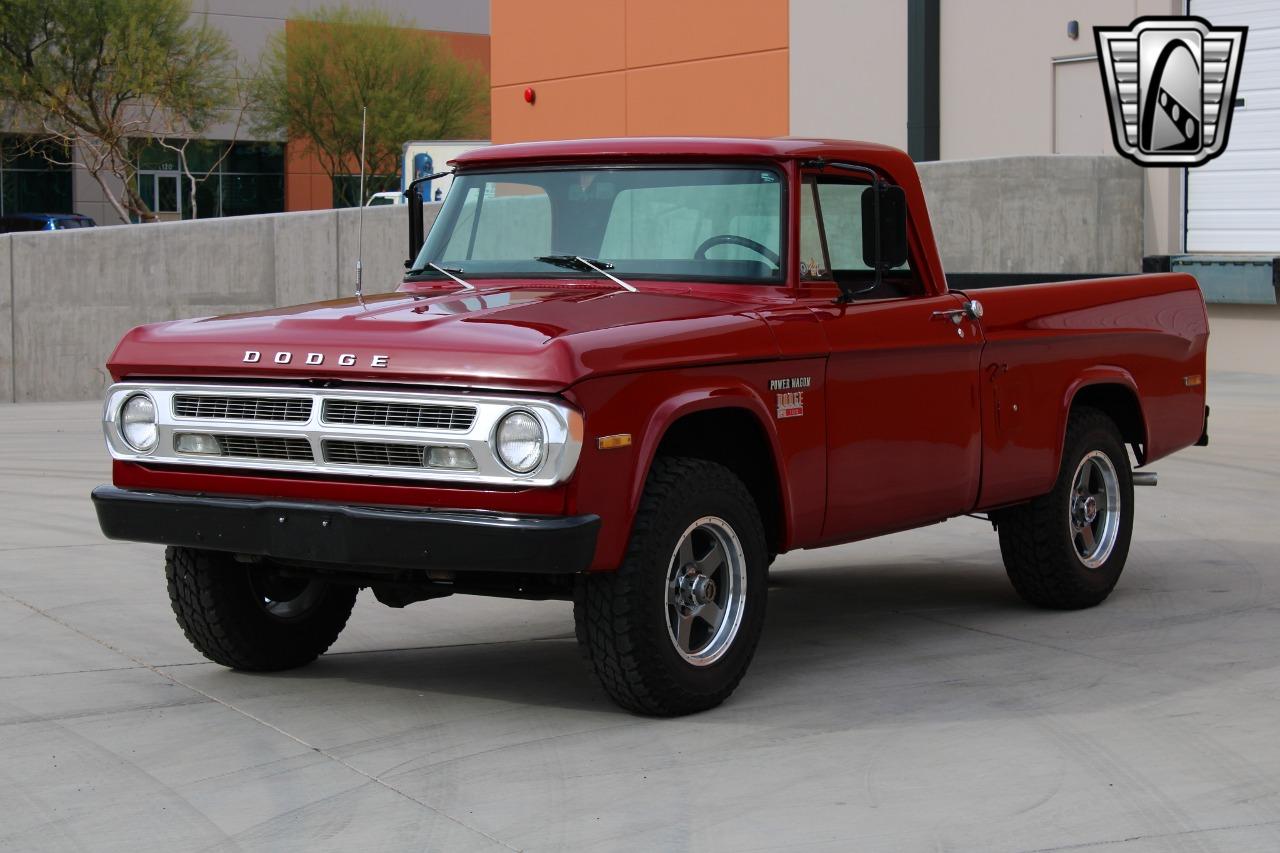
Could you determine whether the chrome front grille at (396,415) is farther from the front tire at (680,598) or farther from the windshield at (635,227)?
the windshield at (635,227)

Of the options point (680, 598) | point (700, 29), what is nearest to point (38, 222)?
point (700, 29)

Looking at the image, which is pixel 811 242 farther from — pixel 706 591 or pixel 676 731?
pixel 676 731

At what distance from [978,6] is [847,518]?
60.8 feet

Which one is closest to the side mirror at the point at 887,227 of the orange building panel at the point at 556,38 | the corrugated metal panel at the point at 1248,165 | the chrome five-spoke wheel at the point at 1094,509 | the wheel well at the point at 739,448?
the wheel well at the point at 739,448

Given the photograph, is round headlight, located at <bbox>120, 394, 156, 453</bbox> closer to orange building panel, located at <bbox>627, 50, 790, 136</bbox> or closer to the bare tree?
orange building panel, located at <bbox>627, 50, 790, 136</bbox>

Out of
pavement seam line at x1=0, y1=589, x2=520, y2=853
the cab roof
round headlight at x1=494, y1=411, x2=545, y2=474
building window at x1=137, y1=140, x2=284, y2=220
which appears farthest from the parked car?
round headlight at x1=494, y1=411, x2=545, y2=474

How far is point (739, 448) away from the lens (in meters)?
6.45

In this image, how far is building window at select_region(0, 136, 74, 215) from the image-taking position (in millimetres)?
54906

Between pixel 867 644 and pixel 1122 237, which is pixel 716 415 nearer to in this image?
pixel 867 644

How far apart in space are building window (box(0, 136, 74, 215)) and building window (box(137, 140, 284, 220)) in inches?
92.3

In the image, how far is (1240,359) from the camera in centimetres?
2041

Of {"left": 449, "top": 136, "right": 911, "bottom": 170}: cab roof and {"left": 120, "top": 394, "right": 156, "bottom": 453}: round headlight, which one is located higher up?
{"left": 449, "top": 136, "right": 911, "bottom": 170}: cab roof

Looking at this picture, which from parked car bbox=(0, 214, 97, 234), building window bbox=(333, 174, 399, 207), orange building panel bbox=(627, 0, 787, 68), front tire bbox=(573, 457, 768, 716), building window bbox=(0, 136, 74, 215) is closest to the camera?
front tire bbox=(573, 457, 768, 716)

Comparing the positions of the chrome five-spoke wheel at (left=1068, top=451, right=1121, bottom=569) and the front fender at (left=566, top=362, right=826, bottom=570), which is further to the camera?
the chrome five-spoke wheel at (left=1068, top=451, right=1121, bottom=569)
